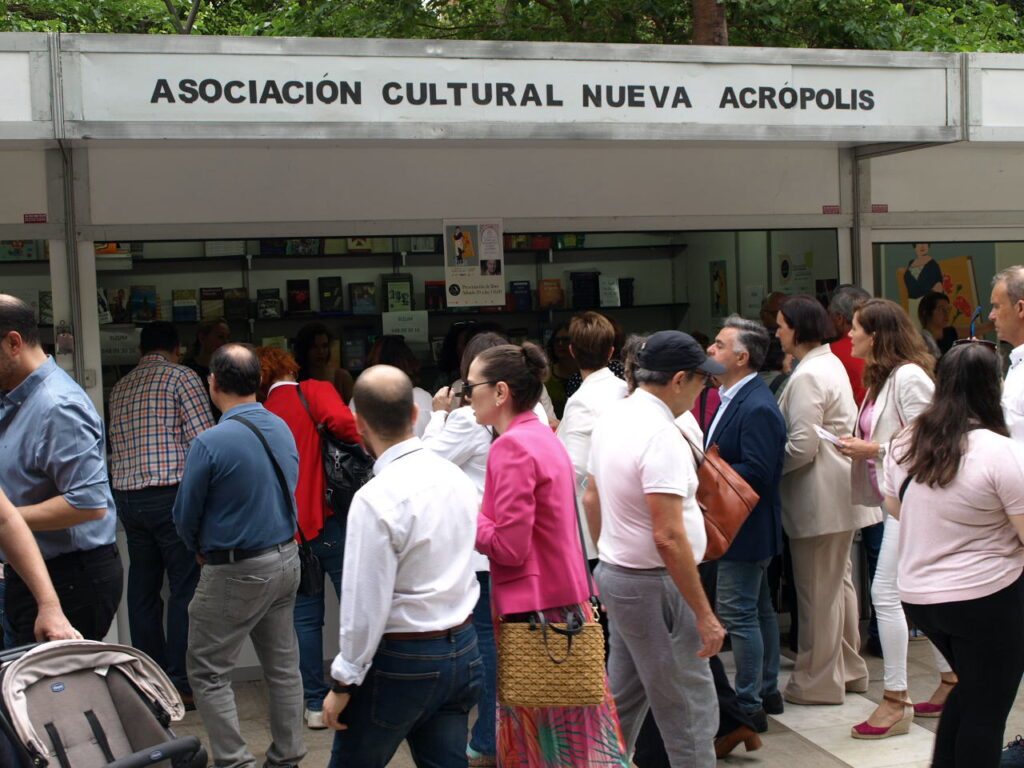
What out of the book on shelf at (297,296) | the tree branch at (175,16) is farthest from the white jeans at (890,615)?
the tree branch at (175,16)

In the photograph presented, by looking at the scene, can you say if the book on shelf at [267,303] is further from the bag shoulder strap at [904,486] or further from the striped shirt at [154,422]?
the bag shoulder strap at [904,486]

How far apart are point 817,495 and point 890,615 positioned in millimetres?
620

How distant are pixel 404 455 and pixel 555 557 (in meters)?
0.74

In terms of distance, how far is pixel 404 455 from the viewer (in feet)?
11.2

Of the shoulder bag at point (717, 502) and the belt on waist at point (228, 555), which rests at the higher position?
the shoulder bag at point (717, 502)

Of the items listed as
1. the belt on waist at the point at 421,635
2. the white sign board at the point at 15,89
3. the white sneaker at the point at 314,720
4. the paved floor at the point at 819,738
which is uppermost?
the white sign board at the point at 15,89

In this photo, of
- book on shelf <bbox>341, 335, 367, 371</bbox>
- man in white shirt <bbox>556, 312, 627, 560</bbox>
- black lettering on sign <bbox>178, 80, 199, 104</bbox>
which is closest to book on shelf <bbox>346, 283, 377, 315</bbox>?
book on shelf <bbox>341, 335, 367, 371</bbox>

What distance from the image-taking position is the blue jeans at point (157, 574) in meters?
5.81

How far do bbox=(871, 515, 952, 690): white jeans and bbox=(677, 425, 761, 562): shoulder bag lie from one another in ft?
Result: 4.12

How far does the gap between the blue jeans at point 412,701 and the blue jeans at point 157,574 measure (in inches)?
104

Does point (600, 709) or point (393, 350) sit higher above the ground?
point (393, 350)

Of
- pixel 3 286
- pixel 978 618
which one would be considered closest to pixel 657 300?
pixel 3 286

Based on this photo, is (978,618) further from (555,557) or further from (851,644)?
(851,644)

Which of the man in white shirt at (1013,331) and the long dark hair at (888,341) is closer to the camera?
the man in white shirt at (1013,331)
